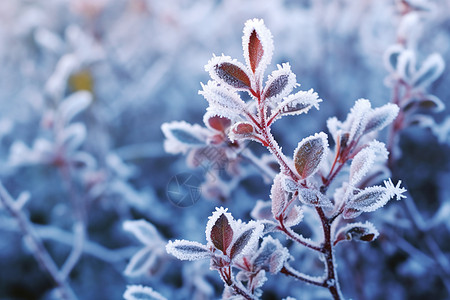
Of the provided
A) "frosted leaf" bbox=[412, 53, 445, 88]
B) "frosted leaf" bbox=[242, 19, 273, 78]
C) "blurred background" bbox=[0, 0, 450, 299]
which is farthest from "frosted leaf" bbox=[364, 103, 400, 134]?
"blurred background" bbox=[0, 0, 450, 299]

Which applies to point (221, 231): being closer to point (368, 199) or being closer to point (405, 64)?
point (368, 199)

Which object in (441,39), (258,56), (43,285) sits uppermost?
(441,39)

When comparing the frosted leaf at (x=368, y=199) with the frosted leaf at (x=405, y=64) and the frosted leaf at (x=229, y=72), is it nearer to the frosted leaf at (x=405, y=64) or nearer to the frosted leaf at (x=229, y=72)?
the frosted leaf at (x=229, y=72)

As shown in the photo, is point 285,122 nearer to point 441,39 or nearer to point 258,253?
point 441,39

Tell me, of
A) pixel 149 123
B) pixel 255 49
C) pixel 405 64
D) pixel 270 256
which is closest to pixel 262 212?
pixel 270 256

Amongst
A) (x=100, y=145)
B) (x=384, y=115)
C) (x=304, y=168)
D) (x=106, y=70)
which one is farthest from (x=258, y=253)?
(x=106, y=70)

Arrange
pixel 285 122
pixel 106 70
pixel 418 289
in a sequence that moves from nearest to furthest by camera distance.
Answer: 1. pixel 418 289
2. pixel 285 122
3. pixel 106 70
